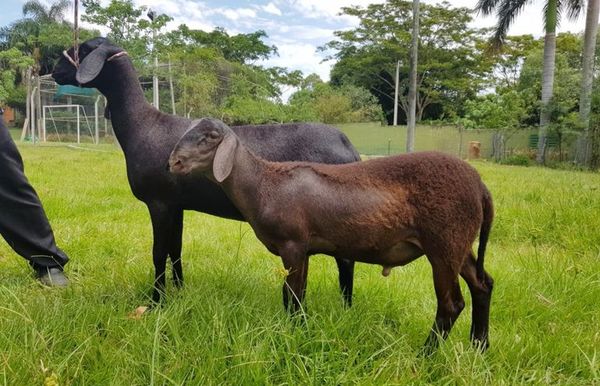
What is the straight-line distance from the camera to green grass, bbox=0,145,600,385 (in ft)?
6.46

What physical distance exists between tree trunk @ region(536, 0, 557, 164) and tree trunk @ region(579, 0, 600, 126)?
1.53 meters

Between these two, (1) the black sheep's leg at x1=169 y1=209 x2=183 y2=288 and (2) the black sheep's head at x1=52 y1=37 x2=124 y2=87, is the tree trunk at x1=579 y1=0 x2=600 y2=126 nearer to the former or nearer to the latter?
(1) the black sheep's leg at x1=169 y1=209 x2=183 y2=288

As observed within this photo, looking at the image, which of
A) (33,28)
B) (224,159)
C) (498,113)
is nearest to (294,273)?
(224,159)

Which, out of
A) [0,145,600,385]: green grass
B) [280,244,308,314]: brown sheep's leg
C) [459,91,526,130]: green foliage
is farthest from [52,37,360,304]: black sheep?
[459,91,526,130]: green foliage

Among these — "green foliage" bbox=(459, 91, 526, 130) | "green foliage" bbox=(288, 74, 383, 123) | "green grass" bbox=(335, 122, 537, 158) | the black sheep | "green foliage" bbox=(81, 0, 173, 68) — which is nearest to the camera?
the black sheep

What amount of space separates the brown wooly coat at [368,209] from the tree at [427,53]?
34.7 metres

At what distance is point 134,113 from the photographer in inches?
115

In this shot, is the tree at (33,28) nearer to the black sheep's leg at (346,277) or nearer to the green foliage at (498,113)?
the green foliage at (498,113)

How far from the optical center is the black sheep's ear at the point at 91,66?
279cm

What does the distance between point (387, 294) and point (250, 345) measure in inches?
50.6

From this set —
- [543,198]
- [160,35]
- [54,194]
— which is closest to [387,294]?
[543,198]

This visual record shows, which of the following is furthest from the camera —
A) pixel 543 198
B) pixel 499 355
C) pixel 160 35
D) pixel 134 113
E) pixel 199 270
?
pixel 160 35

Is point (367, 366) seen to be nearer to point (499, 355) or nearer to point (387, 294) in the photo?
point (499, 355)

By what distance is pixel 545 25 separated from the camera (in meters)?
19.0
